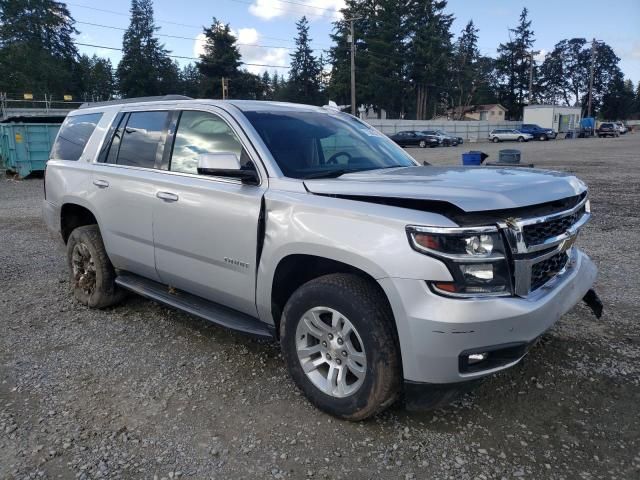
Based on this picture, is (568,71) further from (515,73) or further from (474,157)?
(474,157)

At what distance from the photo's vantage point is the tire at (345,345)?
276 cm

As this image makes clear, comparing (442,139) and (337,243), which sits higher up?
(442,139)

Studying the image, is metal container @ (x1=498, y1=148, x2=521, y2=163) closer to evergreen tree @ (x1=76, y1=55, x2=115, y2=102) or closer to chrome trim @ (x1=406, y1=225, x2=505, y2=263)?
chrome trim @ (x1=406, y1=225, x2=505, y2=263)

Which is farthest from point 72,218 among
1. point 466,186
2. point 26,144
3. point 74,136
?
point 26,144

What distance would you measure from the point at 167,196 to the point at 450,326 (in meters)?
2.40

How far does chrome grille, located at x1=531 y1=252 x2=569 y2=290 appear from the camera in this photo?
284 cm

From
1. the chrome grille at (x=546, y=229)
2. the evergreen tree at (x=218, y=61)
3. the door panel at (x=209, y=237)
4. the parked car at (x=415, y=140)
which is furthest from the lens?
the evergreen tree at (x=218, y=61)

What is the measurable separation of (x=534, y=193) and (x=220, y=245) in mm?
2004

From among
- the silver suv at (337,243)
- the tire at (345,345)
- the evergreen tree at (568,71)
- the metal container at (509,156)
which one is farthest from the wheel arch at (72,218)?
the evergreen tree at (568,71)

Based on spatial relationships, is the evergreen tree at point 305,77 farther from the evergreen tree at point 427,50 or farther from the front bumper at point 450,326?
the front bumper at point 450,326

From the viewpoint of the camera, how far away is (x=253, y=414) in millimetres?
3178

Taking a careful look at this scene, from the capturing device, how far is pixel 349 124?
14.6 feet

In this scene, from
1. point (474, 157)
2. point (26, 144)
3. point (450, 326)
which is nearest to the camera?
point (450, 326)

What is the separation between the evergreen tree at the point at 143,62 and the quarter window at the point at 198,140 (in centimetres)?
8380
